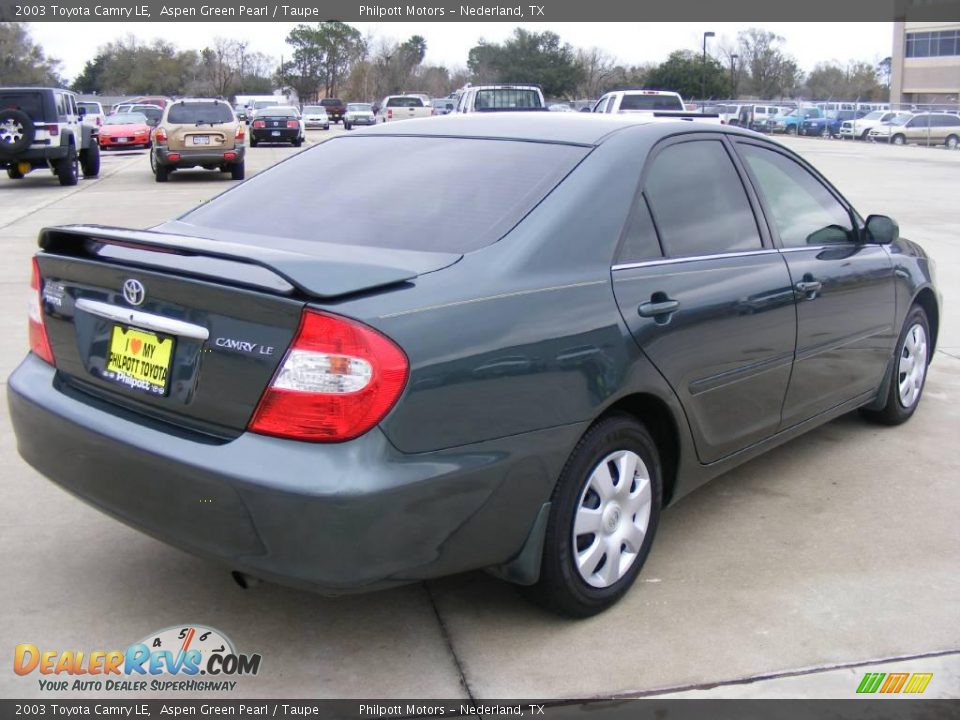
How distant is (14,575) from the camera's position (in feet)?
12.0

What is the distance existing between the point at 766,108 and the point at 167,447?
177ft

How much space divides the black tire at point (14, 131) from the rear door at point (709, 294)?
17.3 metres

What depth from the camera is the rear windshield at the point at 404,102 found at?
40.9m

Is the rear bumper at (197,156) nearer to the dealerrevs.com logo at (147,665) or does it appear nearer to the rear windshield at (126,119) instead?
the rear windshield at (126,119)

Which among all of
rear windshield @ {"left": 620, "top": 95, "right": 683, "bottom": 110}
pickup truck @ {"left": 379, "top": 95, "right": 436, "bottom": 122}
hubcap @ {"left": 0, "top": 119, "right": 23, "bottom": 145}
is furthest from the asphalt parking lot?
pickup truck @ {"left": 379, "top": 95, "right": 436, "bottom": 122}

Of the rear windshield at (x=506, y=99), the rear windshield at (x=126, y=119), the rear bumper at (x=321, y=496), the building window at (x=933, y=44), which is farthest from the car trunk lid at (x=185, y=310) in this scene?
the building window at (x=933, y=44)

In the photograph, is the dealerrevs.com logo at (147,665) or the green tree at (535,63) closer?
the dealerrevs.com logo at (147,665)

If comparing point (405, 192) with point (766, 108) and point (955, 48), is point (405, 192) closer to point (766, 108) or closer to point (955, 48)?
point (766, 108)

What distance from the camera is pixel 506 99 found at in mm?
23531

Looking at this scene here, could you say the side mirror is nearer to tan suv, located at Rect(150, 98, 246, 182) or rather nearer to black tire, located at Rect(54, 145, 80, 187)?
tan suv, located at Rect(150, 98, 246, 182)

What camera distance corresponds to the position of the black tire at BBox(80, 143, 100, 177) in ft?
74.0

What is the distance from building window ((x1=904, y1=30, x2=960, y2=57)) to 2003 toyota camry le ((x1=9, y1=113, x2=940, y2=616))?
78.9m

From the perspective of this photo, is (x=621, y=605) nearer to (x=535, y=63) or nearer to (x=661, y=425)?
(x=661, y=425)
